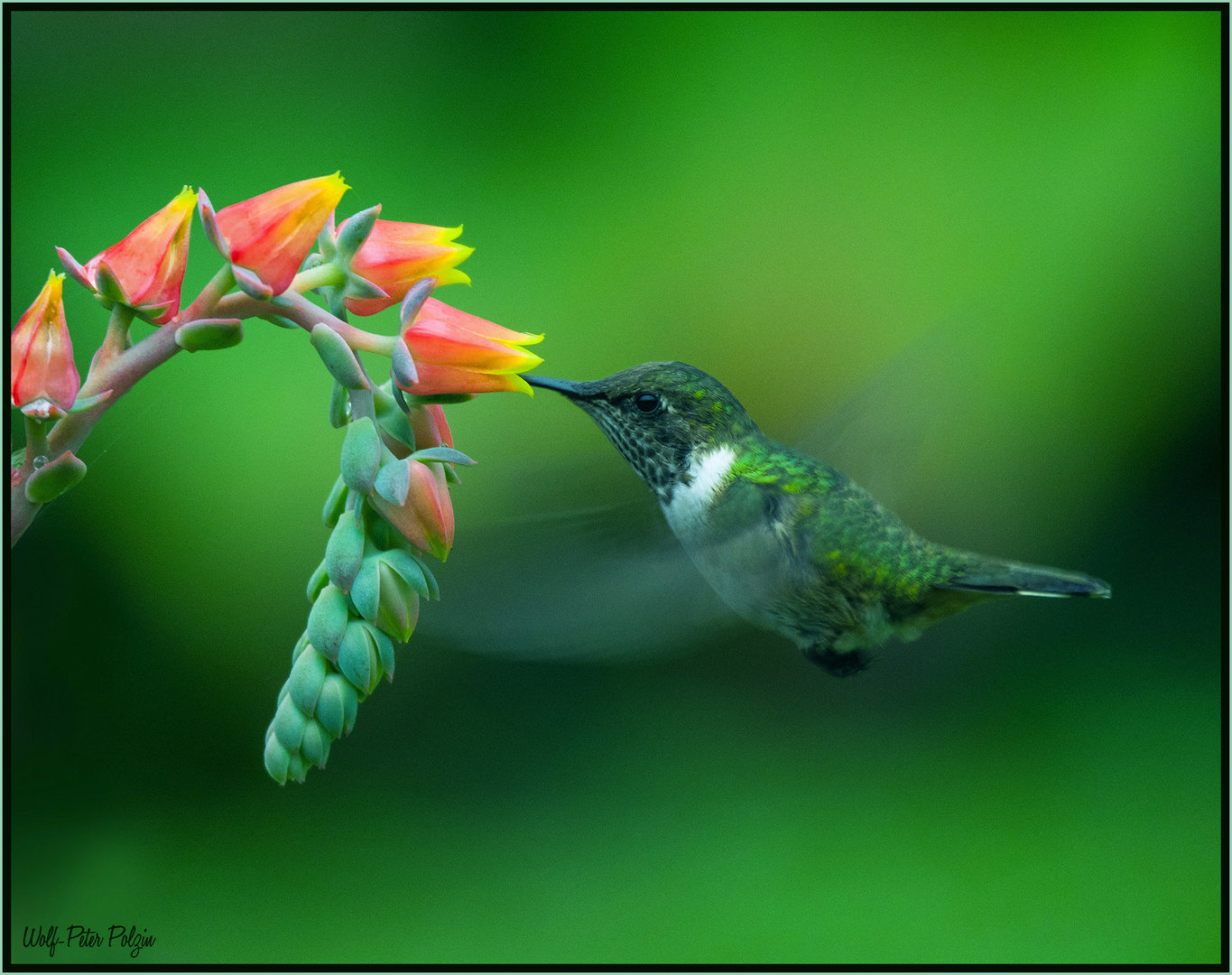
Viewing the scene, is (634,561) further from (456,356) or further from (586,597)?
(456,356)

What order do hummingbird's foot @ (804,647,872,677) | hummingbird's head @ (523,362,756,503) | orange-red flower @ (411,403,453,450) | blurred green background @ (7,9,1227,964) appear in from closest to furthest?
orange-red flower @ (411,403,453,450), hummingbird's head @ (523,362,756,503), hummingbird's foot @ (804,647,872,677), blurred green background @ (7,9,1227,964)

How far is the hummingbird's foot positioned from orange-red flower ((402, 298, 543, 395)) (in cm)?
59

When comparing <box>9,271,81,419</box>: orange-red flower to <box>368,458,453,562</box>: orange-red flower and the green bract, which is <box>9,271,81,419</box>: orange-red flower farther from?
<box>368,458,453,562</box>: orange-red flower

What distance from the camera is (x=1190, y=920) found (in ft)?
7.84

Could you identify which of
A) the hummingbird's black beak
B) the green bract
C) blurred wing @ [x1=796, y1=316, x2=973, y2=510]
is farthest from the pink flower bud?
blurred wing @ [x1=796, y1=316, x2=973, y2=510]

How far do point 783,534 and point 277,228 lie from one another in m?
0.66

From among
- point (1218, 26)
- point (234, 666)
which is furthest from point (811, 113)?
point (234, 666)

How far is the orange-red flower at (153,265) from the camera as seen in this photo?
0.72m

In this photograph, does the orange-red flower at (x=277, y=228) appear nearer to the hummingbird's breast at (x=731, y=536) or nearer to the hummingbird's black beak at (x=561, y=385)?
the hummingbird's black beak at (x=561, y=385)

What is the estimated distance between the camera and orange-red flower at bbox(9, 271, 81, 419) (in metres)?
0.70

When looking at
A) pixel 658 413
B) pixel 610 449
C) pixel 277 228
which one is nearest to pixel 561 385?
pixel 658 413

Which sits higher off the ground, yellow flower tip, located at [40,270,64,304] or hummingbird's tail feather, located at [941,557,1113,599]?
yellow flower tip, located at [40,270,64,304]

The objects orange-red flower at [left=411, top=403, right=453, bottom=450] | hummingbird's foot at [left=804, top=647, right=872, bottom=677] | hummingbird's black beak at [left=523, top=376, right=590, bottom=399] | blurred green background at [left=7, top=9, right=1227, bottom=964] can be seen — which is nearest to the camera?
orange-red flower at [left=411, top=403, right=453, bottom=450]

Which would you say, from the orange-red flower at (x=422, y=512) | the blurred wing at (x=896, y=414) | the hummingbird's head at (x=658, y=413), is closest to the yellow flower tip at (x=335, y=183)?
the orange-red flower at (x=422, y=512)
